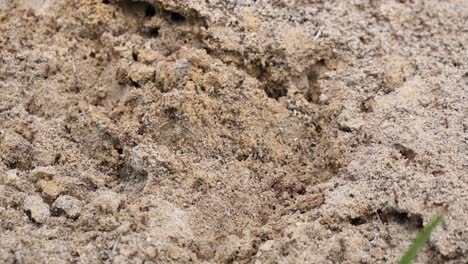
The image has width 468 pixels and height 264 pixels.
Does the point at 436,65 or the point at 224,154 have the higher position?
the point at 436,65

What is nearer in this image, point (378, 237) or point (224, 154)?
point (378, 237)

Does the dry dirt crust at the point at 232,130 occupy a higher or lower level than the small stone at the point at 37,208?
higher

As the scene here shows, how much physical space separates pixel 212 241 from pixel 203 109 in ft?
1.20

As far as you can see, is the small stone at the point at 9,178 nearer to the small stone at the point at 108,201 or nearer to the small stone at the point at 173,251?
the small stone at the point at 108,201

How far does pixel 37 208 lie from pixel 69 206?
0.08m

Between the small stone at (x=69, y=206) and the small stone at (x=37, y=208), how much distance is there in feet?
0.09

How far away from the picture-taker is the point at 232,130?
1854mm

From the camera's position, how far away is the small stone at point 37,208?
163cm

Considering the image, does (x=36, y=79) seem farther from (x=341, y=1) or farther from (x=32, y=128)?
(x=341, y=1)

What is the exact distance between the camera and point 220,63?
194 cm

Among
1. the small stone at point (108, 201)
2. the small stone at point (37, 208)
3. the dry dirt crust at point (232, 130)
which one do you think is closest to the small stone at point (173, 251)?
the dry dirt crust at point (232, 130)

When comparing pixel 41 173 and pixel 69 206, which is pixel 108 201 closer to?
pixel 69 206

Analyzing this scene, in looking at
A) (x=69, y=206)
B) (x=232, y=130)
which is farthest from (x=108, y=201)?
(x=232, y=130)

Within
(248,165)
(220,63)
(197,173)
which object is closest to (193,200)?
(197,173)
